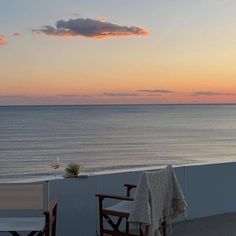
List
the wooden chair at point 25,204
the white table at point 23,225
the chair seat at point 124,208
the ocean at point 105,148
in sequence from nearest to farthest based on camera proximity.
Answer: the white table at point 23,225 < the wooden chair at point 25,204 < the chair seat at point 124,208 < the ocean at point 105,148

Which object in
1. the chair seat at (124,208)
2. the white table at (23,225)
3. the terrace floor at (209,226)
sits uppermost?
the chair seat at (124,208)

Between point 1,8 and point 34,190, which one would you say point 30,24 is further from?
point 34,190

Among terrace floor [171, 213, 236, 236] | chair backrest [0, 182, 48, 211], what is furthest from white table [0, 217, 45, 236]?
terrace floor [171, 213, 236, 236]

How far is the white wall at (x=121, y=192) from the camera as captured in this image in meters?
5.20

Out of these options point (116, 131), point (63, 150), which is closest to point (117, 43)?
point (63, 150)

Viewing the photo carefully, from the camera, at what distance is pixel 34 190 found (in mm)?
4773

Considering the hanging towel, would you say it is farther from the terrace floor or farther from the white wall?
the white wall

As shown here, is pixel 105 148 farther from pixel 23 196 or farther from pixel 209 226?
pixel 23 196

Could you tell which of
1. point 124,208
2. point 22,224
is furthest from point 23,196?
point 124,208

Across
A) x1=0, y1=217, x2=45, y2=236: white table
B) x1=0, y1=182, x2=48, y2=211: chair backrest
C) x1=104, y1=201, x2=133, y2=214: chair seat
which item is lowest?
x1=0, y1=217, x2=45, y2=236: white table

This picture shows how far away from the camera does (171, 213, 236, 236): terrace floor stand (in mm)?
5301

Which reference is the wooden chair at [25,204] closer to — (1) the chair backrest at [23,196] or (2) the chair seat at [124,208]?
(1) the chair backrest at [23,196]

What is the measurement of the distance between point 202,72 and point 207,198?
19.0 m

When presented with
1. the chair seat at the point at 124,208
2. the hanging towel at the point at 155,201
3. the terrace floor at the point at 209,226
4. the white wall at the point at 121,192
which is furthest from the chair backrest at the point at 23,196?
the terrace floor at the point at 209,226
